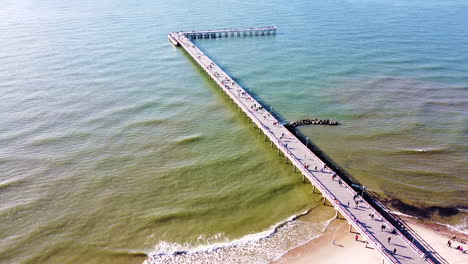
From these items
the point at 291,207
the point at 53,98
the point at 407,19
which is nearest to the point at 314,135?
the point at 291,207

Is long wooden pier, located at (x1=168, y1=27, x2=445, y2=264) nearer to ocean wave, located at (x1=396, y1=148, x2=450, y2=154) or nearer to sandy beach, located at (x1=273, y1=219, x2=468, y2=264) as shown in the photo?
sandy beach, located at (x1=273, y1=219, x2=468, y2=264)

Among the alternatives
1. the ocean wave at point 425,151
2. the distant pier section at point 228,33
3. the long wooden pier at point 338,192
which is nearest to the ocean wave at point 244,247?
the long wooden pier at point 338,192

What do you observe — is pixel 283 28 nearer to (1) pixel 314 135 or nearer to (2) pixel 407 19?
(2) pixel 407 19

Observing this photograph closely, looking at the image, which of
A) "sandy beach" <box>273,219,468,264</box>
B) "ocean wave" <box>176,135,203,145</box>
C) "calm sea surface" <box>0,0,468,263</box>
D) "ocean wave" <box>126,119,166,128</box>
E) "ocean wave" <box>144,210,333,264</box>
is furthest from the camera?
"ocean wave" <box>126,119,166,128</box>

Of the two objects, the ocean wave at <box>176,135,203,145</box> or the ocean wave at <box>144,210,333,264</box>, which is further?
the ocean wave at <box>176,135,203,145</box>

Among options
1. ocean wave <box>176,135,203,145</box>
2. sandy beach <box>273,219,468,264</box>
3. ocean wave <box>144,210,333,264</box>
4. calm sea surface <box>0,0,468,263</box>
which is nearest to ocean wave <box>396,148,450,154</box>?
calm sea surface <box>0,0,468,263</box>
